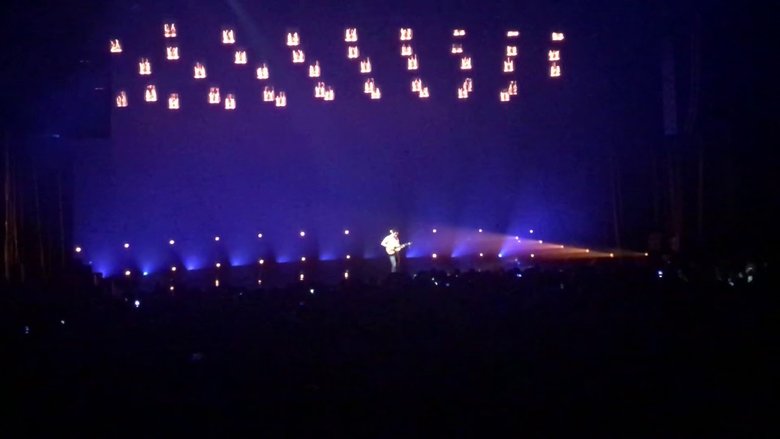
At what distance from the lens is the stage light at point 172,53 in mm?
11744

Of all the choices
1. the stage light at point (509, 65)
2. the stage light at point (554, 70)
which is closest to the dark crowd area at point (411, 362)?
the stage light at point (509, 65)

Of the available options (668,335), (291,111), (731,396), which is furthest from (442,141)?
(731,396)

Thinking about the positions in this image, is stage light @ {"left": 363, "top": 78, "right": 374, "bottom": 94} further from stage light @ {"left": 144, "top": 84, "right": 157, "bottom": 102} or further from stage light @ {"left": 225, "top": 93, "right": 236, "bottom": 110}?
stage light @ {"left": 144, "top": 84, "right": 157, "bottom": 102}

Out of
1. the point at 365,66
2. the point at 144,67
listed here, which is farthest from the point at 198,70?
the point at 365,66

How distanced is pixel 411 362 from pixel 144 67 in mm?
8652

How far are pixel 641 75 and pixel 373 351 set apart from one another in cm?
988

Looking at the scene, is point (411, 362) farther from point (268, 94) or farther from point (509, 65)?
point (509, 65)

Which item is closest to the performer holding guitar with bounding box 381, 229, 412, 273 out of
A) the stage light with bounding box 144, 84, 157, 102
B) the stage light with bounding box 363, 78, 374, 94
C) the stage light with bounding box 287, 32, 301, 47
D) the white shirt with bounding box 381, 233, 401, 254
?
the white shirt with bounding box 381, 233, 401, 254

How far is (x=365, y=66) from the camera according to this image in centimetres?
1236

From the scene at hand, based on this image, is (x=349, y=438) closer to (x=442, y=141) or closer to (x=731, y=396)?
(x=731, y=396)

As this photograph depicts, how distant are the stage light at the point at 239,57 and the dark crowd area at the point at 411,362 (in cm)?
678

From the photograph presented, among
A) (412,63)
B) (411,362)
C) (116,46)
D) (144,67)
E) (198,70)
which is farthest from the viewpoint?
(412,63)

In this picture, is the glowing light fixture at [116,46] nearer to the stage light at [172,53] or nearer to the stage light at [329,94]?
the stage light at [172,53]

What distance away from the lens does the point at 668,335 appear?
416cm
